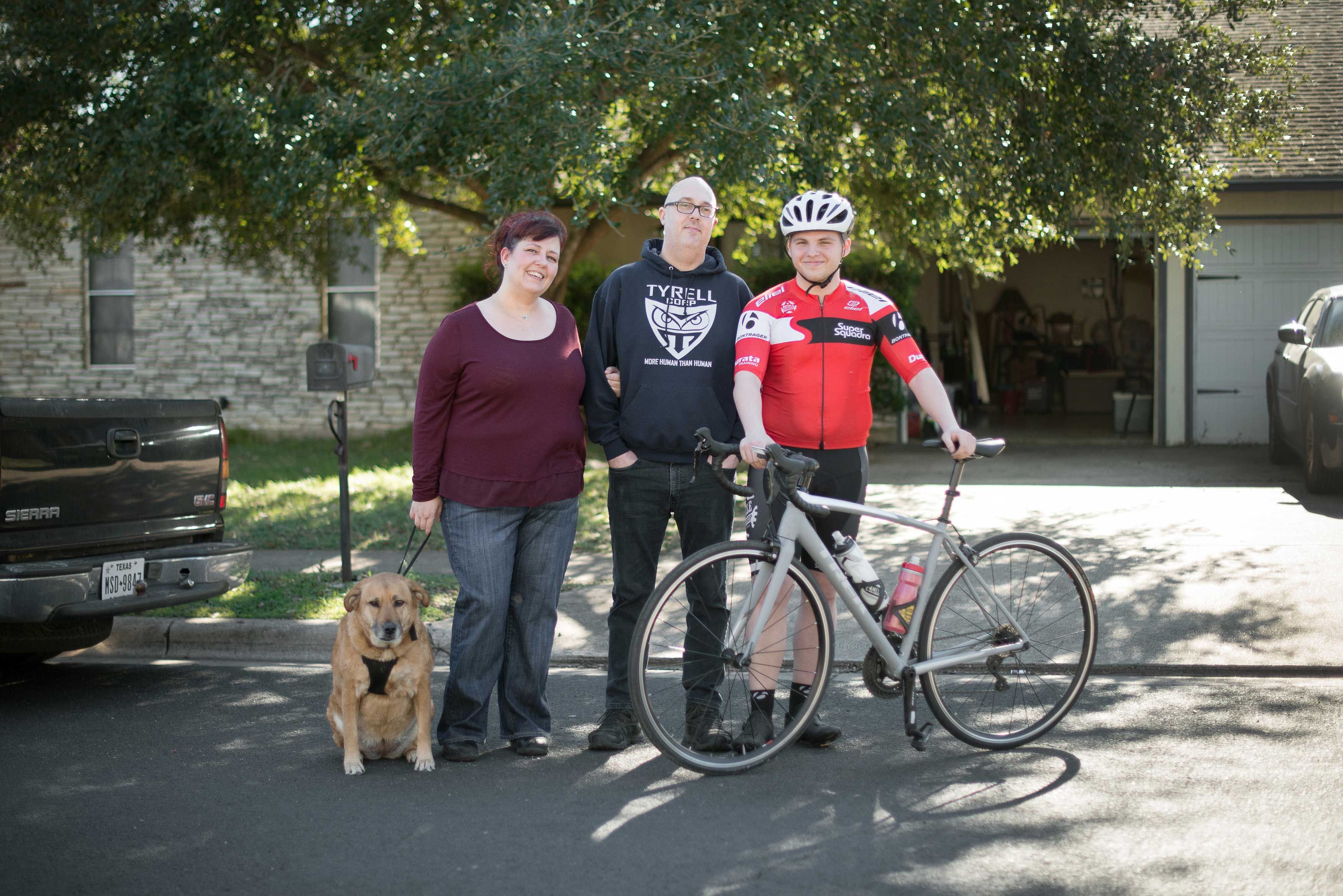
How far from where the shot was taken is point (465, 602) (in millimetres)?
4367

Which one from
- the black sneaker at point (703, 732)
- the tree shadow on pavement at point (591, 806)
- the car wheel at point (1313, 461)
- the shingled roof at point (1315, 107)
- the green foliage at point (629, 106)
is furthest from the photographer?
the shingled roof at point (1315, 107)

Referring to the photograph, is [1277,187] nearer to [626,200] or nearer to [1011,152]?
[1011,152]

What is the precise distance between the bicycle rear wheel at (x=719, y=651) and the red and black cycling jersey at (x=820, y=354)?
528 mm

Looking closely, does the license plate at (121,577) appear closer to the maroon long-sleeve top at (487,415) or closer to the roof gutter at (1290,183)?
the maroon long-sleeve top at (487,415)

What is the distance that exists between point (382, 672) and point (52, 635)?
1.98 metres

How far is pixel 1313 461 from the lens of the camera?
9.76 m

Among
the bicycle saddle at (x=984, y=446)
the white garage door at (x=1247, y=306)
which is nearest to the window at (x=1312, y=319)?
the white garage door at (x=1247, y=306)

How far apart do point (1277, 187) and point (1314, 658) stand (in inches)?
364

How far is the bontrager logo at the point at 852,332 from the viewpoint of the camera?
14.0ft

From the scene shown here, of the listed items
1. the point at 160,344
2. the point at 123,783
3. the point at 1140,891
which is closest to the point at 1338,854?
the point at 1140,891

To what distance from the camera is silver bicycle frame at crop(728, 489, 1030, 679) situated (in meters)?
4.11

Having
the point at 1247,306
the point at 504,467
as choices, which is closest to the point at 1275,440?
the point at 1247,306

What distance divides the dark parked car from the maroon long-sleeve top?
758cm

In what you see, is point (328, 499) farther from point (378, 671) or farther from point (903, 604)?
point (903, 604)
